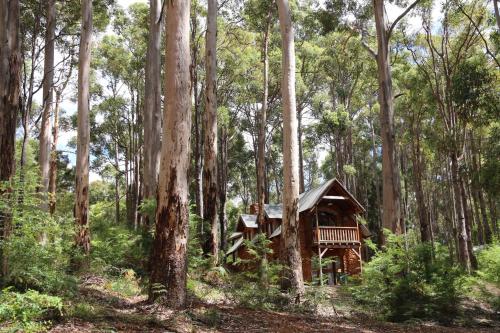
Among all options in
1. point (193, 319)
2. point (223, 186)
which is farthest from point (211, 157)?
point (223, 186)

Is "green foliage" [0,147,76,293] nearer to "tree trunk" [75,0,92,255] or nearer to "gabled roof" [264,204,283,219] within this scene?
"tree trunk" [75,0,92,255]

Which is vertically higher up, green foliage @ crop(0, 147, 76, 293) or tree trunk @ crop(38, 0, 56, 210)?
tree trunk @ crop(38, 0, 56, 210)

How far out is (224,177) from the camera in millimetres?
32281

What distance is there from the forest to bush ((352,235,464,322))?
0.13ft

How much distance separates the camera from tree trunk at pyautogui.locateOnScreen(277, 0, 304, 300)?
1091 cm

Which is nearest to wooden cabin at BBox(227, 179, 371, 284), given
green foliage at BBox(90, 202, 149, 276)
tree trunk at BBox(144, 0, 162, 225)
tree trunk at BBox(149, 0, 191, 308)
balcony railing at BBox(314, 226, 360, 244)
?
balcony railing at BBox(314, 226, 360, 244)

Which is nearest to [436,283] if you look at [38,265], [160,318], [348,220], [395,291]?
[395,291]

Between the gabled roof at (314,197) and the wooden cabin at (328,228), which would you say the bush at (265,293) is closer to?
the gabled roof at (314,197)

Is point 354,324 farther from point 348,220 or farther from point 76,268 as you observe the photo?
point 348,220

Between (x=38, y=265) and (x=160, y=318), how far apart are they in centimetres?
207

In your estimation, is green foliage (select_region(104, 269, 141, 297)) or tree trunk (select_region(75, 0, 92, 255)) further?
tree trunk (select_region(75, 0, 92, 255))

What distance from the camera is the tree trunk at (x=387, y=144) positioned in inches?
512

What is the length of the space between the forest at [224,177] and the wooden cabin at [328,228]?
132mm

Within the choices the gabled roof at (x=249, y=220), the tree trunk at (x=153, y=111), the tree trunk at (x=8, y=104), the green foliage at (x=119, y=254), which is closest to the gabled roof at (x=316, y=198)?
the gabled roof at (x=249, y=220)
